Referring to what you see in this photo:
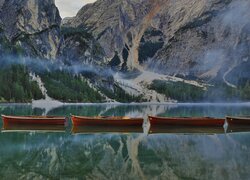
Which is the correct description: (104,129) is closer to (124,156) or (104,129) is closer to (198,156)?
(124,156)

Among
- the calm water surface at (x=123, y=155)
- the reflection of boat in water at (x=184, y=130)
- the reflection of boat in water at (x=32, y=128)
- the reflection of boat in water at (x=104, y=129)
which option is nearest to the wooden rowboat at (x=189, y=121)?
the reflection of boat in water at (x=184, y=130)

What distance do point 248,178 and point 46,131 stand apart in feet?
153

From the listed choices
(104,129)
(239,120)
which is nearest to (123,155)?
(104,129)

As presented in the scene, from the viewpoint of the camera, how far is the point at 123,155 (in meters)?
49.8

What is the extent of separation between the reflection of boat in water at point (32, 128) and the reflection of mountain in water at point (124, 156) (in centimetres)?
857

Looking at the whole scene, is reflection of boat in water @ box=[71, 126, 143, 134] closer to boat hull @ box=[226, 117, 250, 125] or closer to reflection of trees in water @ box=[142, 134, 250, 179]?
reflection of trees in water @ box=[142, 134, 250, 179]

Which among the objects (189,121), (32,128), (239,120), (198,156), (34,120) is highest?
(239,120)

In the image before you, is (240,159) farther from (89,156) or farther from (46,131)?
(46,131)

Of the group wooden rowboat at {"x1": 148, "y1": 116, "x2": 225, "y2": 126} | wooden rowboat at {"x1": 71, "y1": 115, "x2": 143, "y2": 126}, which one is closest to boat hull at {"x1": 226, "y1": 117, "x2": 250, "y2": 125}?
wooden rowboat at {"x1": 148, "y1": 116, "x2": 225, "y2": 126}

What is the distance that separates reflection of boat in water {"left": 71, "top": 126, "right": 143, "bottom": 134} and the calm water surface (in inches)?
131

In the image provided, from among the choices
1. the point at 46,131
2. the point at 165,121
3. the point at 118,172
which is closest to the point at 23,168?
the point at 118,172

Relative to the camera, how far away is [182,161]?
45.4 metres

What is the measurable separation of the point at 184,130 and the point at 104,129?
1378 centimetres

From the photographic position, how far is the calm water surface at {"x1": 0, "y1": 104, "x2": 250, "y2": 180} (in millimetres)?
38750
